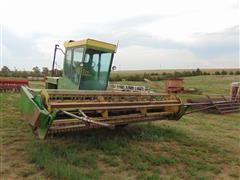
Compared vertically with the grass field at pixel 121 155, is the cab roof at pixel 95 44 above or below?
above

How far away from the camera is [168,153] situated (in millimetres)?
5672

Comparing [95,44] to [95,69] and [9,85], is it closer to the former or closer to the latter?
[95,69]

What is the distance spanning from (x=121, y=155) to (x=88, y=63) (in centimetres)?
285

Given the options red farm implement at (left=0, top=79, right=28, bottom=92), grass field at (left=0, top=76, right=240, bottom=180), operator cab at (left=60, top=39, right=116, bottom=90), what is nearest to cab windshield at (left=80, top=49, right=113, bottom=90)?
operator cab at (left=60, top=39, right=116, bottom=90)

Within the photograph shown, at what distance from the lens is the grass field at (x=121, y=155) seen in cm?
449

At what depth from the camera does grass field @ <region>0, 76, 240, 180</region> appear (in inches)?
177

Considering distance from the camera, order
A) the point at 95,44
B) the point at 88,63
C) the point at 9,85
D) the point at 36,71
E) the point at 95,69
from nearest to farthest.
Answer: the point at 95,44, the point at 88,63, the point at 95,69, the point at 9,85, the point at 36,71

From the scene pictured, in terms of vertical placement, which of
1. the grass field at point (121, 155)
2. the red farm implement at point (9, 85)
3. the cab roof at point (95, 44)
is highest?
the cab roof at point (95, 44)

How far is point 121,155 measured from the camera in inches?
210

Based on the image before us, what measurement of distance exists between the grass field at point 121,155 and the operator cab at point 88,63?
1.39 m

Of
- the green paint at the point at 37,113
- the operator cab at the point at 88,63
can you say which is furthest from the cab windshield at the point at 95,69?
the green paint at the point at 37,113

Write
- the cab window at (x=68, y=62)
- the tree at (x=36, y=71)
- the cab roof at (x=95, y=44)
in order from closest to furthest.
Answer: the cab roof at (x=95, y=44), the cab window at (x=68, y=62), the tree at (x=36, y=71)

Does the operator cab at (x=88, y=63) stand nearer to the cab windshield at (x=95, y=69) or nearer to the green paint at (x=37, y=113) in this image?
the cab windshield at (x=95, y=69)

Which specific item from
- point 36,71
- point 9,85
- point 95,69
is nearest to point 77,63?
point 95,69
